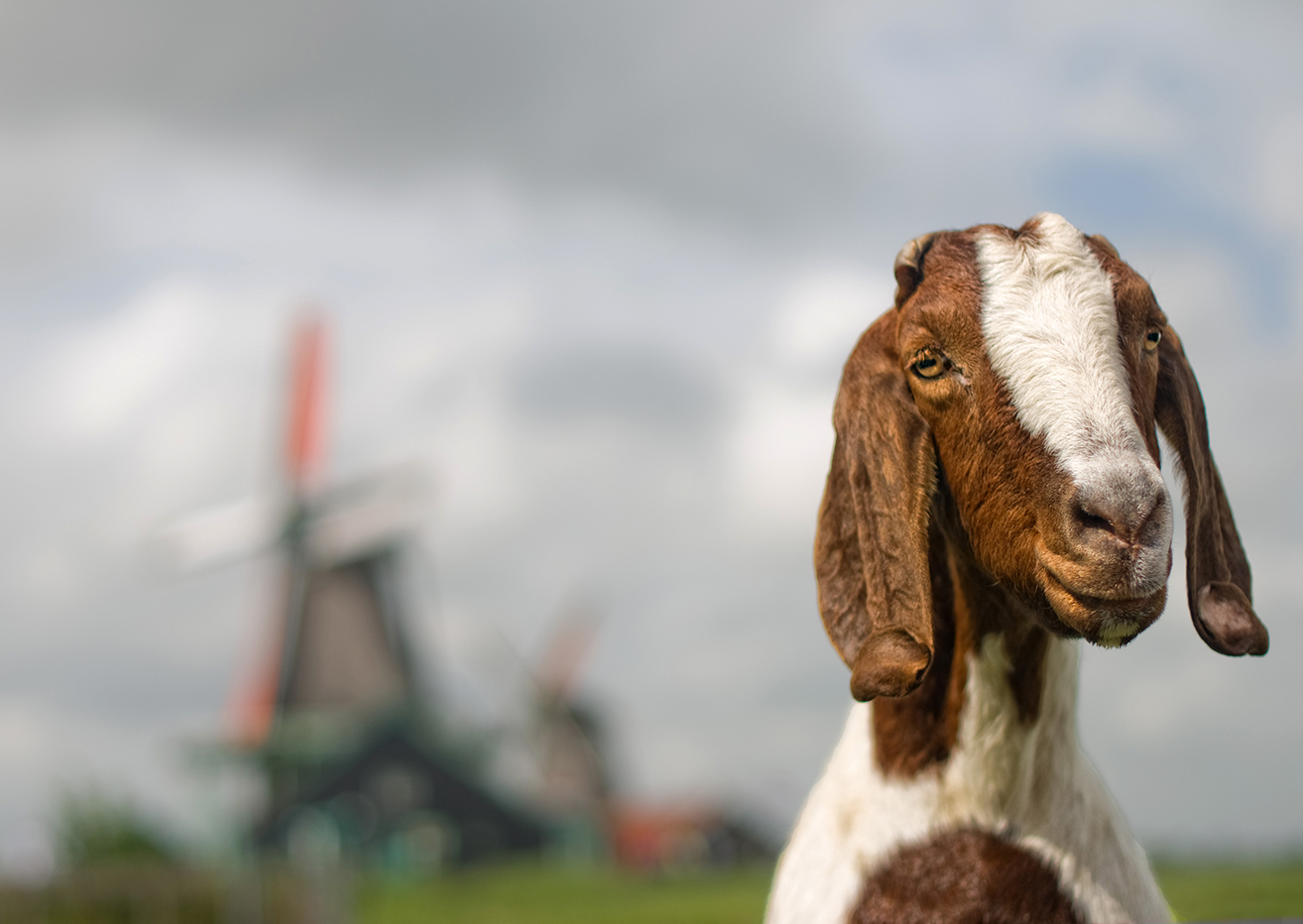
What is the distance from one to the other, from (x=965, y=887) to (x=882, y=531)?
0.74 metres

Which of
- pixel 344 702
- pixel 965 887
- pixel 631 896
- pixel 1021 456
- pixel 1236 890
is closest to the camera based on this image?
pixel 1021 456

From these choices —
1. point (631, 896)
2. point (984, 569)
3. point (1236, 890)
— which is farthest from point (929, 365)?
point (631, 896)

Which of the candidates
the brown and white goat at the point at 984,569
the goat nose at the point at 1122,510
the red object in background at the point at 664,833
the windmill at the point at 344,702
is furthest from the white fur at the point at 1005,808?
the red object in background at the point at 664,833

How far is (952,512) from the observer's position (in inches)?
96.0

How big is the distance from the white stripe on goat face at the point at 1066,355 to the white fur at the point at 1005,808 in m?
0.57

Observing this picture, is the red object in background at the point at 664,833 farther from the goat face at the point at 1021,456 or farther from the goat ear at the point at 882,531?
the goat face at the point at 1021,456

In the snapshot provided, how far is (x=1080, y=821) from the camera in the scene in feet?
8.34

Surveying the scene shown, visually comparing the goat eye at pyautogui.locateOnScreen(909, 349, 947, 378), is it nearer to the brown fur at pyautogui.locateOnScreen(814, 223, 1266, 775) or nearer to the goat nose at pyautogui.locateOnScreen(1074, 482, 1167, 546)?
the brown fur at pyautogui.locateOnScreen(814, 223, 1266, 775)


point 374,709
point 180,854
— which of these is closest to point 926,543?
point 180,854

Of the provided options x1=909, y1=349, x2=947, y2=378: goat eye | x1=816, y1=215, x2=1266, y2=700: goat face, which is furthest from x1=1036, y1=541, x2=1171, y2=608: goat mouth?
x1=909, y1=349, x2=947, y2=378: goat eye

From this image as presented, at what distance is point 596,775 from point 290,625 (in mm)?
11500

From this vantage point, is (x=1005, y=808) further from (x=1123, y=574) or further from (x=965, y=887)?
(x=1123, y=574)

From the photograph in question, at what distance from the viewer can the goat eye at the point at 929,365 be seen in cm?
235

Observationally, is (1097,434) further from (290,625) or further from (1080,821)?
(290,625)
